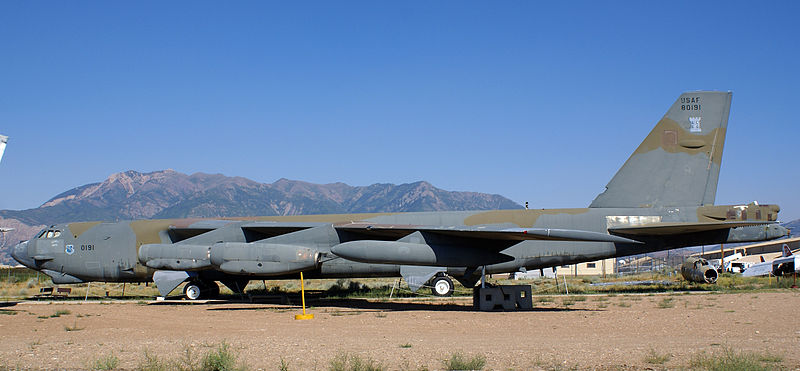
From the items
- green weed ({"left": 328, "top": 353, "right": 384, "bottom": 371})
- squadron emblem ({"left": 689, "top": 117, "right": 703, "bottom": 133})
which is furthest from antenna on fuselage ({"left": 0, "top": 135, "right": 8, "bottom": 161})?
squadron emblem ({"left": 689, "top": 117, "right": 703, "bottom": 133})

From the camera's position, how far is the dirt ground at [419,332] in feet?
29.4

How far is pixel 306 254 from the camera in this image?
1869 cm

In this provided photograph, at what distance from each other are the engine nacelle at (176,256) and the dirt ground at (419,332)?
49.0 inches

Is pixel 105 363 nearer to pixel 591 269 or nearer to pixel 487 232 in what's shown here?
pixel 487 232

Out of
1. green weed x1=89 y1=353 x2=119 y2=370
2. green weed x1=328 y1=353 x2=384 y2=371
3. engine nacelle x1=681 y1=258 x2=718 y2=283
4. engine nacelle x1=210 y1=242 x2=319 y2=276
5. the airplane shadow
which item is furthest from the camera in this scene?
engine nacelle x1=681 y1=258 x2=718 y2=283

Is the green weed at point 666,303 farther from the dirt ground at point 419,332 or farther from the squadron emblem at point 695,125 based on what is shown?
the squadron emblem at point 695,125

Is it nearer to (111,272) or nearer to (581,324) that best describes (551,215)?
(581,324)

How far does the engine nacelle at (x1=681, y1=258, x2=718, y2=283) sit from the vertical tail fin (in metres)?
9.30

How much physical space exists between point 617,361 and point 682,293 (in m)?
15.0

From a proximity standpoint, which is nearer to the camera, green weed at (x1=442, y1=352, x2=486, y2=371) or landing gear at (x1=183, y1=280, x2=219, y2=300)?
green weed at (x1=442, y1=352, x2=486, y2=371)

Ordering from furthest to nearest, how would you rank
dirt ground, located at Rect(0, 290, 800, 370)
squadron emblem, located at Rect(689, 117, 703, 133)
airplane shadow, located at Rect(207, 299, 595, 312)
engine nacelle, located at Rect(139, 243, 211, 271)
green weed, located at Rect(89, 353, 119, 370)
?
squadron emblem, located at Rect(689, 117, 703, 133)
engine nacelle, located at Rect(139, 243, 211, 271)
airplane shadow, located at Rect(207, 299, 595, 312)
dirt ground, located at Rect(0, 290, 800, 370)
green weed, located at Rect(89, 353, 119, 370)

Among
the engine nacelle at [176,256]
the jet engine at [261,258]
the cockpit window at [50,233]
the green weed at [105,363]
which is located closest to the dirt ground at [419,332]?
the green weed at [105,363]

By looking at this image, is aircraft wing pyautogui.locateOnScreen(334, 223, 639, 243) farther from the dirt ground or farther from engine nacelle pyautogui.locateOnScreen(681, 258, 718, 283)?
engine nacelle pyautogui.locateOnScreen(681, 258, 718, 283)

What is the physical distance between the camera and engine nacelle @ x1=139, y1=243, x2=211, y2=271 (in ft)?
63.5
